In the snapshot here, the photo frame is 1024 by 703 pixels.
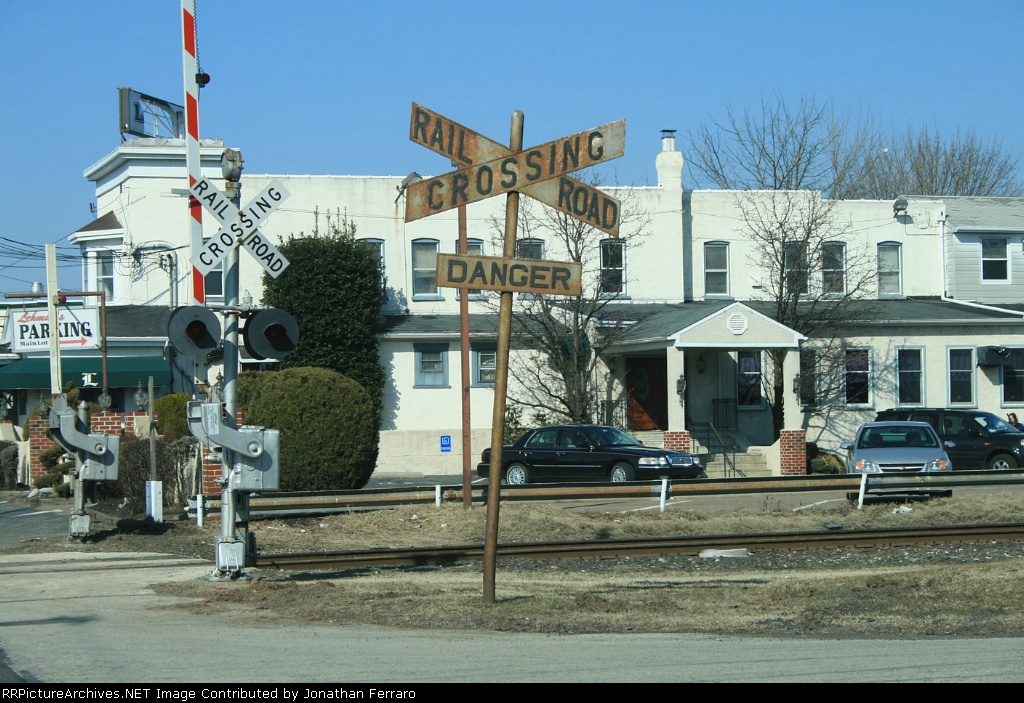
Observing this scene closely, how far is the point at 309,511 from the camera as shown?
1711cm

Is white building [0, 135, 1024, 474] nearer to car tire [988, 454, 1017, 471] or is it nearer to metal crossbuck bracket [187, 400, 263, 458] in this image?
car tire [988, 454, 1017, 471]

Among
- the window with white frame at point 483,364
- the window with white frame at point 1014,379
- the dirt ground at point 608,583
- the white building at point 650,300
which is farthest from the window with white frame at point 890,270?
the dirt ground at point 608,583

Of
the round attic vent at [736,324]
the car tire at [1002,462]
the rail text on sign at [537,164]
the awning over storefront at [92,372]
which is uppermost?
the rail text on sign at [537,164]

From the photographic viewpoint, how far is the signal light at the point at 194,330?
9.77 metres

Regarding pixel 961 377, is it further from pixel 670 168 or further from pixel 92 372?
pixel 92 372

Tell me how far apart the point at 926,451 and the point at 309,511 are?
12146 mm

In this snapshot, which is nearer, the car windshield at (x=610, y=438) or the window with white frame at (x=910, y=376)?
the car windshield at (x=610, y=438)

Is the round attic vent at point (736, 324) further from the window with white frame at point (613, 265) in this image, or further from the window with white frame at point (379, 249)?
the window with white frame at point (379, 249)

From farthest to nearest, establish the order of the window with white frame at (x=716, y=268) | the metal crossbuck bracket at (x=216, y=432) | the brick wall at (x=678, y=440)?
the window with white frame at (x=716, y=268) → the brick wall at (x=678, y=440) → the metal crossbuck bracket at (x=216, y=432)

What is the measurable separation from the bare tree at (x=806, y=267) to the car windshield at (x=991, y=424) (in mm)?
5235

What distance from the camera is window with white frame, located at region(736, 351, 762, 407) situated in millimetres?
31719

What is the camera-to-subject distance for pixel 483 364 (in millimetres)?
31328

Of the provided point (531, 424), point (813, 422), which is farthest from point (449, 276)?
point (813, 422)
